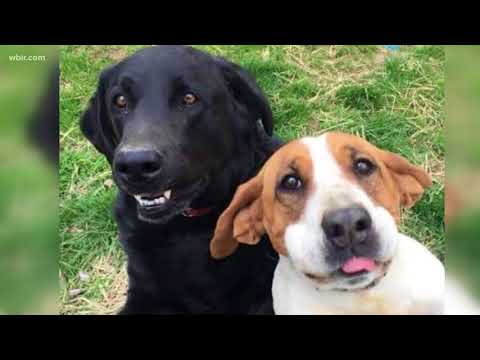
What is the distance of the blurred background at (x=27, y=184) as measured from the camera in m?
3.10

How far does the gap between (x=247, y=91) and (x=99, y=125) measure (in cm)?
65

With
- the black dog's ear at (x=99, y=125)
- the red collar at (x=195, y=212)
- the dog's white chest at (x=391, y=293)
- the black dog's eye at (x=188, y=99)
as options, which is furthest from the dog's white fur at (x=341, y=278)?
the black dog's ear at (x=99, y=125)

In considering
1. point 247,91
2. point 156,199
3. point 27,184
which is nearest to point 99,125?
point 27,184

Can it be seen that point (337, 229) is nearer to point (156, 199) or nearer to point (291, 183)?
point (291, 183)

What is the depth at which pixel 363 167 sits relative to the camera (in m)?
2.72

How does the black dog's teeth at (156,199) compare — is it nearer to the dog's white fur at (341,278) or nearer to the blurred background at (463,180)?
the dog's white fur at (341,278)

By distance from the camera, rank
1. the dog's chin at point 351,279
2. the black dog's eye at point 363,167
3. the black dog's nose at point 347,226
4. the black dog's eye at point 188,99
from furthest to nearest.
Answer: the black dog's eye at point 188,99 < the black dog's eye at point 363,167 < the dog's chin at point 351,279 < the black dog's nose at point 347,226

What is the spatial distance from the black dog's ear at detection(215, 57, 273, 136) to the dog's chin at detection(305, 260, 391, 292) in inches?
32.2

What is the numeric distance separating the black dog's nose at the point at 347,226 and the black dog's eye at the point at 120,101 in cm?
102

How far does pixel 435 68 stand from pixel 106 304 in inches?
68.2

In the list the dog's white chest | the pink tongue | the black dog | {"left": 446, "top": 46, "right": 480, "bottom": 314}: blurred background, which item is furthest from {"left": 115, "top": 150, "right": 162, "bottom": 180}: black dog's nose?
{"left": 446, "top": 46, "right": 480, "bottom": 314}: blurred background

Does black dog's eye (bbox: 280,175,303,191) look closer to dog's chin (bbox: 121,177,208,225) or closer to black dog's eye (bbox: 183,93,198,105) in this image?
dog's chin (bbox: 121,177,208,225)

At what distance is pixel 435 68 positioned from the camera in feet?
10.5
